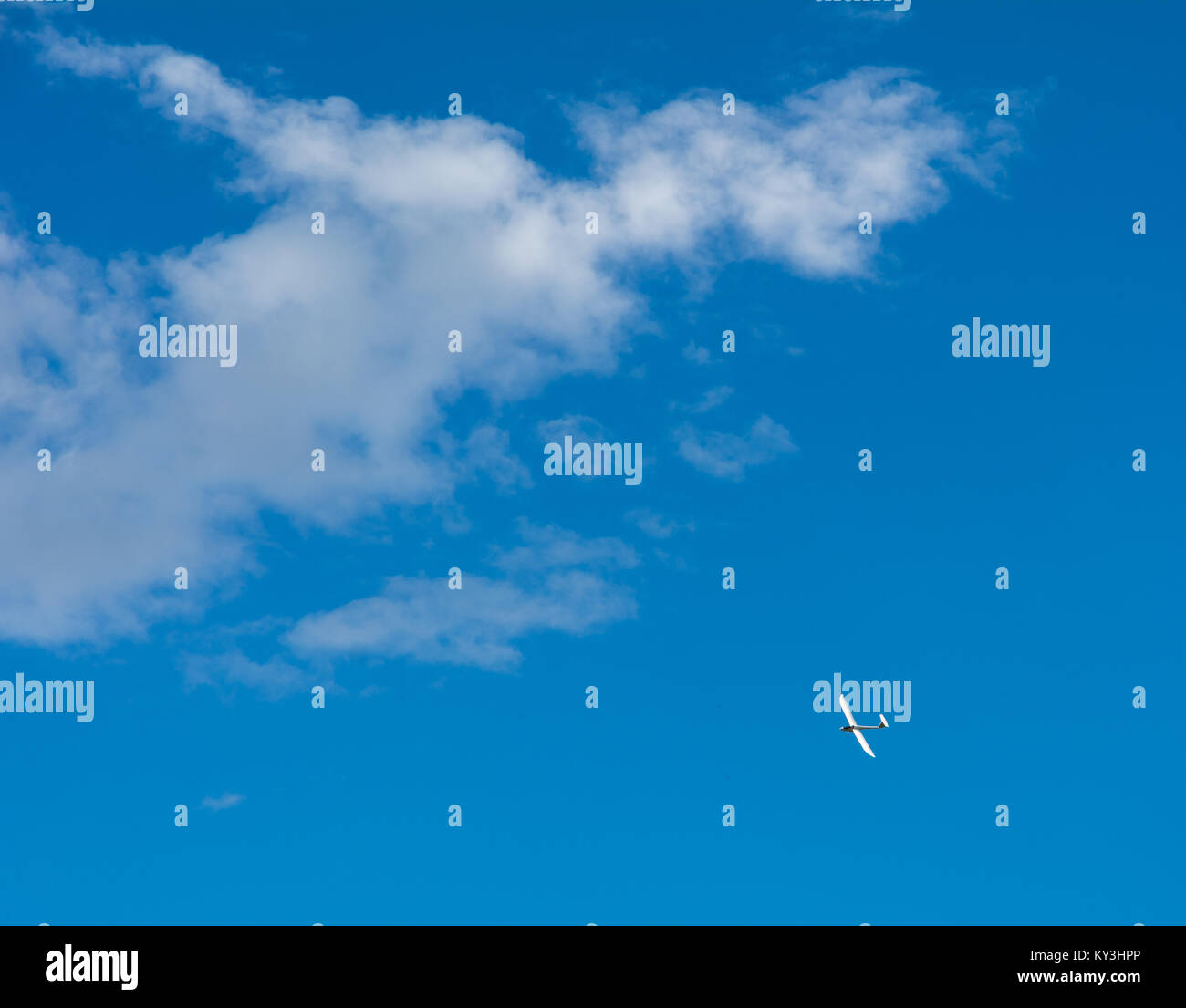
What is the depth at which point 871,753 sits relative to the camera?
9338 cm
